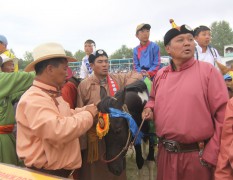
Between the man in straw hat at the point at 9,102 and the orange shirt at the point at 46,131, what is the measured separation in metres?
1.02

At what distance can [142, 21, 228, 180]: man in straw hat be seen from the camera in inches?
92.8

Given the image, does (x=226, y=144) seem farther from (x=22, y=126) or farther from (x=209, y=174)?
(x=22, y=126)

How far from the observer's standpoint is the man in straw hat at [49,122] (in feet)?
7.01

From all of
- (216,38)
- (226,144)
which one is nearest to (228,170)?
(226,144)

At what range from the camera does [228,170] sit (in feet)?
6.56

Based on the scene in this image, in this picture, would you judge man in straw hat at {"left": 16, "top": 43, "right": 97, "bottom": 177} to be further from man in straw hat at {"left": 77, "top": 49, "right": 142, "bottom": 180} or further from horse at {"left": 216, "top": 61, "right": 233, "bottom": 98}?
horse at {"left": 216, "top": 61, "right": 233, "bottom": 98}

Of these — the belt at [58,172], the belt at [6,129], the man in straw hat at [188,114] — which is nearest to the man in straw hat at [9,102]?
the belt at [6,129]

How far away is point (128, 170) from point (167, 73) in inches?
110

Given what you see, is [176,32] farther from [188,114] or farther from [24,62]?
[24,62]

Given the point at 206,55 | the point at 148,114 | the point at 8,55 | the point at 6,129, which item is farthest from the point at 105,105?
the point at 206,55

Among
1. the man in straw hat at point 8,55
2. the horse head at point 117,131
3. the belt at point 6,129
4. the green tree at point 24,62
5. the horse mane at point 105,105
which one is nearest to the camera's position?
the horse mane at point 105,105

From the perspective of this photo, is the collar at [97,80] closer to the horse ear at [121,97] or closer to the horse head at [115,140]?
the horse ear at [121,97]

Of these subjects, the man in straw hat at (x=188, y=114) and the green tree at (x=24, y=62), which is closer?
the man in straw hat at (x=188, y=114)

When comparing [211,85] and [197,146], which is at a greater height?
[211,85]
